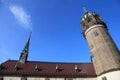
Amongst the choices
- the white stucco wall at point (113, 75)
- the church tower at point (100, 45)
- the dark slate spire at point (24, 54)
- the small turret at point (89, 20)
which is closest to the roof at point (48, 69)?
the dark slate spire at point (24, 54)

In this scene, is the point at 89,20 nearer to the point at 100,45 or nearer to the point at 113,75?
the point at 100,45

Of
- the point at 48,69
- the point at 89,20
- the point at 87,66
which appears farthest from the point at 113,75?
the point at 89,20

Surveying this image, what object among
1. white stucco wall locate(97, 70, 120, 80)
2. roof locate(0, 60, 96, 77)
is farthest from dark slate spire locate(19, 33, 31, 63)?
white stucco wall locate(97, 70, 120, 80)

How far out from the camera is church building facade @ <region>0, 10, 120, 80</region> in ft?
117

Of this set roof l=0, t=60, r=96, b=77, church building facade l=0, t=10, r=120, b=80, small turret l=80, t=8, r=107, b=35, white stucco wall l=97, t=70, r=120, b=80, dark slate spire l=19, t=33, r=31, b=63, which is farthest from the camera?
small turret l=80, t=8, r=107, b=35

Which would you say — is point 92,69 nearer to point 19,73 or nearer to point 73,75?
point 73,75

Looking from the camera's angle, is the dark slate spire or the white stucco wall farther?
the dark slate spire

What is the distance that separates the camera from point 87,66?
138 feet

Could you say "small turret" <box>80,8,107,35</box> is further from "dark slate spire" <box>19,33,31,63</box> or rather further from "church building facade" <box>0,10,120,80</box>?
"dark slate spire" <box>19,33,31,63</box>

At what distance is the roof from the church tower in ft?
9.16

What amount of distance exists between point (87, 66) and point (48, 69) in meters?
9.99

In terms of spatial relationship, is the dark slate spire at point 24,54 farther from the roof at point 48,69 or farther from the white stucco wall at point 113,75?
the white stucco wall at point 113,75

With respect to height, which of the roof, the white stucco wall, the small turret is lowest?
the white stucco wall

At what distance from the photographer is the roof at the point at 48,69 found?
36281mm
